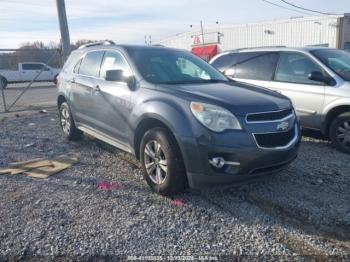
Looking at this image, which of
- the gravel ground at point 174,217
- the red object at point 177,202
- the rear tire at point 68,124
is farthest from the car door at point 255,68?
the red object at point 177,202

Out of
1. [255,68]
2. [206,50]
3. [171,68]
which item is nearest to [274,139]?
[171,68]

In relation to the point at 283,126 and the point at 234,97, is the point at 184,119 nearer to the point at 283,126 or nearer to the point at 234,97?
the point at 234,97

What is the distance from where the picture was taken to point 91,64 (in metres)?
6.00

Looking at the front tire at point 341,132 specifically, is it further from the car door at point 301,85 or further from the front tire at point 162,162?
the front tire at point 162,162

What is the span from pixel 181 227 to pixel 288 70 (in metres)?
4.29

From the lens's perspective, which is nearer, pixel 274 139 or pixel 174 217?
pixel 174 217

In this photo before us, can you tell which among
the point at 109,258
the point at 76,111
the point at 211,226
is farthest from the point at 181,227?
the point at 76,111

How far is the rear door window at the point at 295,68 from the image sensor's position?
637cm

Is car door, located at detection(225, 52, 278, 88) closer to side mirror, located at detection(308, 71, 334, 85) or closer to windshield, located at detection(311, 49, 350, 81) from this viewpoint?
windshield, located at detection(311, 49, 350, 81)

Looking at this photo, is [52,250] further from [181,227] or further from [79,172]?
[79,172]

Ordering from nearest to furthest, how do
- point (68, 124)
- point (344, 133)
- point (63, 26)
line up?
point (344, 133)
point (68, 124)
point (63, 26)

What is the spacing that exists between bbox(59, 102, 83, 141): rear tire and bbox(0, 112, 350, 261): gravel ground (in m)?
1.53

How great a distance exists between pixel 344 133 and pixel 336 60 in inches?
56.1

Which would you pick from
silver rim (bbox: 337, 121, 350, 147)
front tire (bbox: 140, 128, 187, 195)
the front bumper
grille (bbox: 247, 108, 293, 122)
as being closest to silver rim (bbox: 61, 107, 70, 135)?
front tire (bbox: 140, 128, 187, 195)
